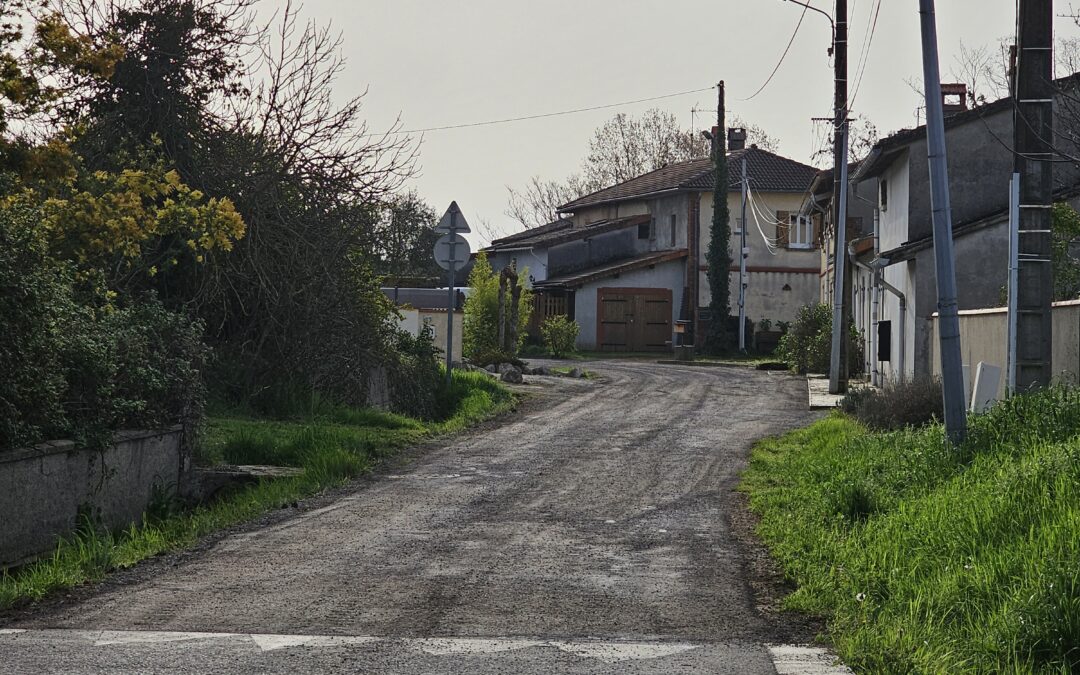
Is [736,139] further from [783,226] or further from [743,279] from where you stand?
[743,279]

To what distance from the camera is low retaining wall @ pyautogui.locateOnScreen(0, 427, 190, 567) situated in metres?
8.86

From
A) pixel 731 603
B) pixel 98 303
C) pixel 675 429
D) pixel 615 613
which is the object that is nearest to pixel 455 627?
pixel 615 613

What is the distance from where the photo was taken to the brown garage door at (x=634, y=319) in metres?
49.1

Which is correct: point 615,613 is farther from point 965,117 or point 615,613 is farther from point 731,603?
point 965,117

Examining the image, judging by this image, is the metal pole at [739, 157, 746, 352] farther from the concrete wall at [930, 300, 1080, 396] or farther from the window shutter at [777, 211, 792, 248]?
the concrete wall at [930, 300, 1080, 396]

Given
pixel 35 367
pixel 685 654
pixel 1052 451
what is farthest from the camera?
pixel 35 367

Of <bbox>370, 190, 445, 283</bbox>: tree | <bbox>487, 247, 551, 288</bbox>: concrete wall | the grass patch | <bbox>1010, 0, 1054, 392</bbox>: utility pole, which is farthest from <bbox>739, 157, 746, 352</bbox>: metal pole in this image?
<bbox>1010, 0, 1054, 392</bbox>: utility pole

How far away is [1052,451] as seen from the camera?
8742 mm

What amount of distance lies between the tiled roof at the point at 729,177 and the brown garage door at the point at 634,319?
4.57m

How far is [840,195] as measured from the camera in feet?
84.8

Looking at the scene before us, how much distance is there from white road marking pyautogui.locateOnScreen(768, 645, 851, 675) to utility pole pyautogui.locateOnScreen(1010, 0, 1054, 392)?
20.9ft

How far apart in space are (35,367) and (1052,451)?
285 inches

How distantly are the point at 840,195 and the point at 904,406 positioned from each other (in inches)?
428

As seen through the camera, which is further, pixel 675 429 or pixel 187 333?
pixel 675 429
